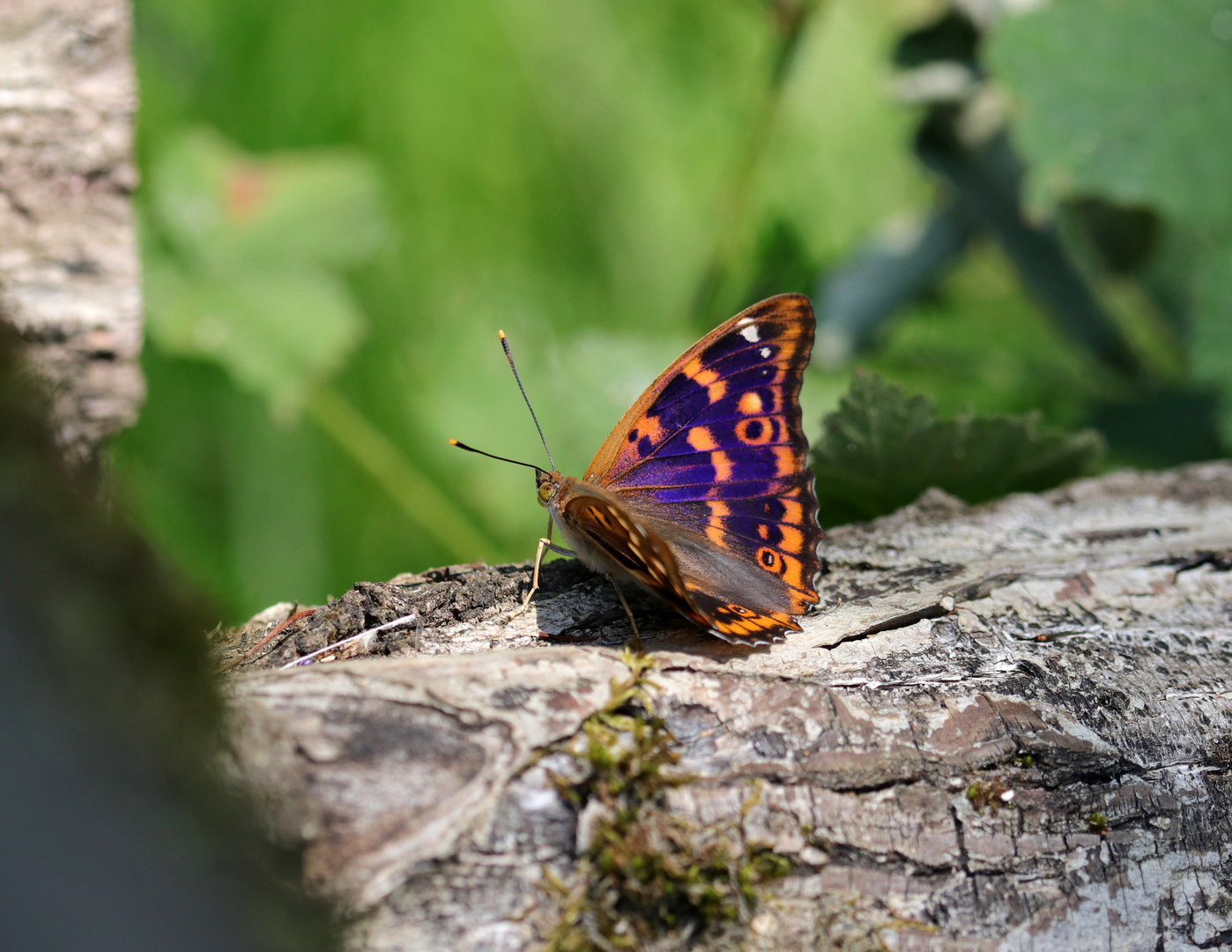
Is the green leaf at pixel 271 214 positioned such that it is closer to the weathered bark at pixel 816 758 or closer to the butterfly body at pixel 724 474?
the butterfly body at pixel 724 474

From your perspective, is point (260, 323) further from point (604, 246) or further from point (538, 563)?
point (538, 563)

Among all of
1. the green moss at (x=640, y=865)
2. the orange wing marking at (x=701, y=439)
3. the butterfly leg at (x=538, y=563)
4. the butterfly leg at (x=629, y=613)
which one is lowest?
the green moss at (x=640, y=865)

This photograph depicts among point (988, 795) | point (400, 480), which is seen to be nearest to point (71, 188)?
point (400, 480)

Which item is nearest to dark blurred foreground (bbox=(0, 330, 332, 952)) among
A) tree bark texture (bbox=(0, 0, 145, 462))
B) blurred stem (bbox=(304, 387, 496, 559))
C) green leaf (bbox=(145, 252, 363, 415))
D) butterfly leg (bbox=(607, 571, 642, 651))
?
butterfly leg (bbox=(607, 571, 642, 651))

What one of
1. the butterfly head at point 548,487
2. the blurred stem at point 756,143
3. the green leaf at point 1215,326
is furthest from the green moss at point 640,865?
the blurred stem at point 756,143

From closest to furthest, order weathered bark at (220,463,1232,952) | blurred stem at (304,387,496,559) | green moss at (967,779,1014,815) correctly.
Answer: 1. weathered bark at (220,463,1232,952)
2. green moss at (967,779,1014,815)
3. blurred stem at (304,387,496,559)

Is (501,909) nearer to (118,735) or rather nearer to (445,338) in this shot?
(118,735)

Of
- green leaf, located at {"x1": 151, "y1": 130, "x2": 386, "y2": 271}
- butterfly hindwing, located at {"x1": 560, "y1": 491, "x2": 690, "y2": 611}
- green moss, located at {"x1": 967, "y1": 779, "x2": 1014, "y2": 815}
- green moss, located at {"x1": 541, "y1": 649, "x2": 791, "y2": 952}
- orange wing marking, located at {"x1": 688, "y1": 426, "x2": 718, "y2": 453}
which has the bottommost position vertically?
green moss, located at {"x1": 967, "y1": 779, "x2": 1014, "y2": 815}

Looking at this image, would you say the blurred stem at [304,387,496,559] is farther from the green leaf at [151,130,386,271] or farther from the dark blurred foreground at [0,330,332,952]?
the dark blurred foreground at [0,330,332,952]
